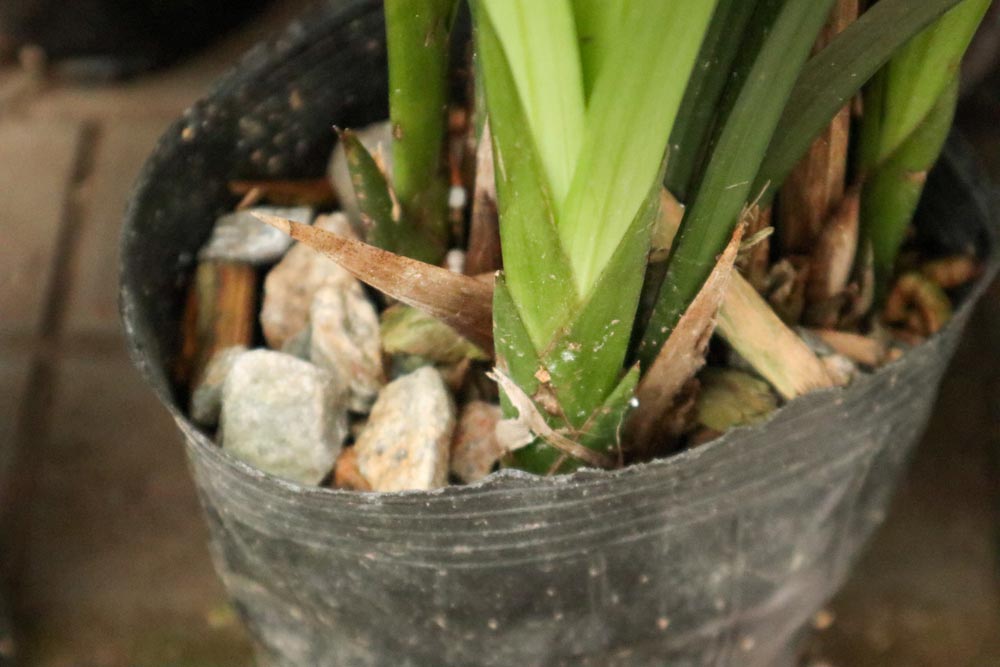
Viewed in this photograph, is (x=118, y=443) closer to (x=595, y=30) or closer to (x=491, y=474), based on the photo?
(x=491, y=474)

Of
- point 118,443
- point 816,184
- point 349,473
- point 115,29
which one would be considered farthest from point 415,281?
point 115,29

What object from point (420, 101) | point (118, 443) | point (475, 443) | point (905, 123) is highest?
point (420, 101)

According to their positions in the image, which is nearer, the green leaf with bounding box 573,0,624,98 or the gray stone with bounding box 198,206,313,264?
the green leaf with bounding box 573,0,624,98

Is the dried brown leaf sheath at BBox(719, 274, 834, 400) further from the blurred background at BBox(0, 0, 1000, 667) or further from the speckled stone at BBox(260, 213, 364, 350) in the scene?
the blurred background at BBox(0, 0, 1000, 667)

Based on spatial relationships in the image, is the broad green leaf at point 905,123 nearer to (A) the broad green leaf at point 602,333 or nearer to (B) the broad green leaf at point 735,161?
(B) the broad green leaf at point 735,161

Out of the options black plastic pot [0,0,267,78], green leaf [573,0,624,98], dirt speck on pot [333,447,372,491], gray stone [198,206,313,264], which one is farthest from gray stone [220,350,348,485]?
black plastic pot [0,0,267,78]

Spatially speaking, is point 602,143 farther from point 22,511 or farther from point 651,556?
point 22,511

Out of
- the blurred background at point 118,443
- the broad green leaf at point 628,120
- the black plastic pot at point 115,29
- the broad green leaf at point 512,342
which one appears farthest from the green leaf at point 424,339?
the black plastic pot at point 115,29
